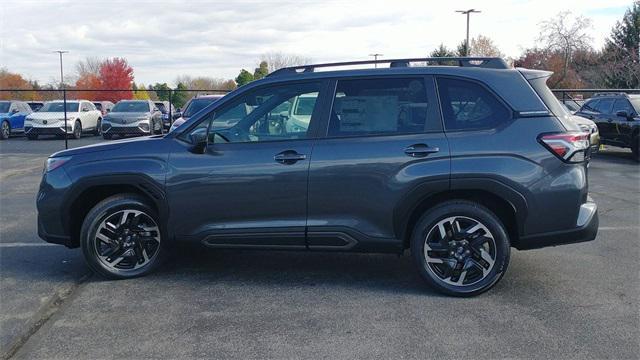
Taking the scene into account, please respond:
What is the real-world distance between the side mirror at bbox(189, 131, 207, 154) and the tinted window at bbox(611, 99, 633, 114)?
43.5 feet

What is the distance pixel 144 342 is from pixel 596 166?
1251cm

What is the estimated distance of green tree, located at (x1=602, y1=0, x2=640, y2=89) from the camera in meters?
39.5

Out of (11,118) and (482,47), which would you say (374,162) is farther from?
(482,47)

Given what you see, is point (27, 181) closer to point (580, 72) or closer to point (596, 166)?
point (596, 166)

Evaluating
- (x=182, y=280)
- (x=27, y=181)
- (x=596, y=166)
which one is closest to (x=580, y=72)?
(x=596, y=166)

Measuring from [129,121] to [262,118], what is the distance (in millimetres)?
17358

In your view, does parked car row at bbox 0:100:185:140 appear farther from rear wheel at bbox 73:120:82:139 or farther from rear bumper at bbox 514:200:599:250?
rear bumper at bbox 514:200:599:250

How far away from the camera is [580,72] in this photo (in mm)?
46406

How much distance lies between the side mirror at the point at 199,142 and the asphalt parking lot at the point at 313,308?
1.20 m

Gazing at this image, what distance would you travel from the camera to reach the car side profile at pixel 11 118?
24.0m

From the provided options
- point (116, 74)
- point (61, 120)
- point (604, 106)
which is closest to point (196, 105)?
point (61, 120)

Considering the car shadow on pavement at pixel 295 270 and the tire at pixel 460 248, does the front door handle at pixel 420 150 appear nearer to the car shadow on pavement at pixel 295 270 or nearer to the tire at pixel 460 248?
the tire at pixel 460 248

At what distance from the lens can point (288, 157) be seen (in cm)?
480

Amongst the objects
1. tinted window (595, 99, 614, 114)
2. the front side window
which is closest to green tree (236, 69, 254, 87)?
tinted window (595, 99, 614, 114)
